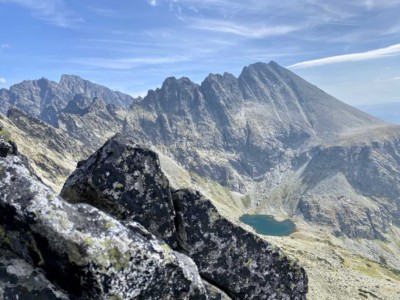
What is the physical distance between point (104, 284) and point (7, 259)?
139 inches

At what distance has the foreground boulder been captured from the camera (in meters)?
16.8

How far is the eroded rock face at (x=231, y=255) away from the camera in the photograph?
19297 mm

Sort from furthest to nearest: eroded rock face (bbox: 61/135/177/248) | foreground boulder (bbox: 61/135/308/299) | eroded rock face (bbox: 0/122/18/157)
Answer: foreground boulder (bbox: 61/135/308/299) → eroded rock face (bbox: 61/135/177/248) → eroded rock face (bbox: 0/122/18/157)

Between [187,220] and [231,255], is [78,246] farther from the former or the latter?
[231,255]

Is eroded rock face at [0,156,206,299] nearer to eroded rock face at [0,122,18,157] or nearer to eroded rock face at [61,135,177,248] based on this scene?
eroded rock face at [0,122,18,157]

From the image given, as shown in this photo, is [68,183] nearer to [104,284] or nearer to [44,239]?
[44,239]

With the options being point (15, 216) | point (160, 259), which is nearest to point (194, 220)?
point (160, 259)

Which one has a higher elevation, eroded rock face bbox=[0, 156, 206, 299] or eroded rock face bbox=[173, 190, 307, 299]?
eroded rock face bbox=[0, 156, 206, 299]

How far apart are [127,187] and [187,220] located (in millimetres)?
4054

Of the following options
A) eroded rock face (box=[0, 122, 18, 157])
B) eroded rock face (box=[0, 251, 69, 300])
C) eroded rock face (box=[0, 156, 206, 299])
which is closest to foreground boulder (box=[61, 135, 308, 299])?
eroded rock face (box=[0, 122, 18, 157])

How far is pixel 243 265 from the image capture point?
66.8ft

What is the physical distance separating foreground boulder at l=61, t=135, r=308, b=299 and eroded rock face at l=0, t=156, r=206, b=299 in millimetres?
3470

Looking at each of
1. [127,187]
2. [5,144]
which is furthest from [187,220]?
[5,144]

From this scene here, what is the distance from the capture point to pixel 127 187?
16.9m
